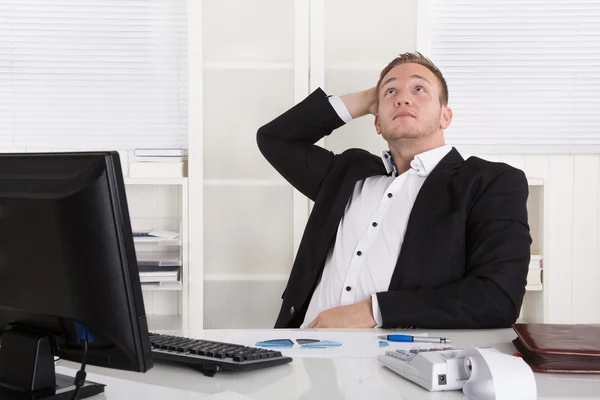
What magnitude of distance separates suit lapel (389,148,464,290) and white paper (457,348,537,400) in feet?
2.94

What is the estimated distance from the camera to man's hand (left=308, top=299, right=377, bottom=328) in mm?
1751

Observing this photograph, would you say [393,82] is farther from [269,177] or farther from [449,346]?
[449,346]

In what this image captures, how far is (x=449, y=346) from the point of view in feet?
4.75

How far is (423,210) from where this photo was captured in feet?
6.72

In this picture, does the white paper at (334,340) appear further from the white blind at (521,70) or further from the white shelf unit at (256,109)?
the white blind at (521,70)

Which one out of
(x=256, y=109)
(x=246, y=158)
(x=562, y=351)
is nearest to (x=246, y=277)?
(x=246, y=158)

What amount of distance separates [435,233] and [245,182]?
1.24m

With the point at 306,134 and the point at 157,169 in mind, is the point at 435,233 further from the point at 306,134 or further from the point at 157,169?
the point at 157,169

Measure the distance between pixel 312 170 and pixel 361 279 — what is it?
0.56 metres

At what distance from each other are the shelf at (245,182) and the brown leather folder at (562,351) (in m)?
1.81

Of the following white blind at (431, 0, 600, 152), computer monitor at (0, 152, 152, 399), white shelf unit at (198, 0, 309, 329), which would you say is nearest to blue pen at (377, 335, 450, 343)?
computer monitor at (0, 152, 152, 399)

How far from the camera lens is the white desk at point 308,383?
3.62ft

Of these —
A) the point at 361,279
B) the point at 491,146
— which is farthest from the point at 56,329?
the point at 491,146

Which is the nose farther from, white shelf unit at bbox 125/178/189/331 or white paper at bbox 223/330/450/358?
white shelf unit at bbox 125/178/189/331
